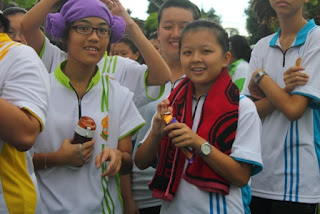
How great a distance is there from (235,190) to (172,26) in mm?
1480

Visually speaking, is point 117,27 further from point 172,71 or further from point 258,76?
point 258,76

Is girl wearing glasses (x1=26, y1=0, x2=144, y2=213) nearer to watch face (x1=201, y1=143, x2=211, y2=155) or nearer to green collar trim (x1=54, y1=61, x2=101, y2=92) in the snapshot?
green collar trim (x1=54, y1=61, x2=101, y2=92)

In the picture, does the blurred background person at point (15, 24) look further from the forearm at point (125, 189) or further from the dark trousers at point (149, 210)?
the dark trousers at point (149, 210)

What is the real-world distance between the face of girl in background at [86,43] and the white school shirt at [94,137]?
0.12 metres

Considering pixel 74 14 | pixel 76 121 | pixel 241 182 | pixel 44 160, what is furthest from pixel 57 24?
pixel 241 182

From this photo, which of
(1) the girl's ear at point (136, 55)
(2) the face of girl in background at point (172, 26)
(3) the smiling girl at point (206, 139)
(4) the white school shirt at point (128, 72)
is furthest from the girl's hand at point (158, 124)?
(1) the girl's ear at point (136, 55)

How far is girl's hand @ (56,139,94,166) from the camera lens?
2145mm

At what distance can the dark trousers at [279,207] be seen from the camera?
2.59 m

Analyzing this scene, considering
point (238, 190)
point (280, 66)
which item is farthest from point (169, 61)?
point (238, 190)

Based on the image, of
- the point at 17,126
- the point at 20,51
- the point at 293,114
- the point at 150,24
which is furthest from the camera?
the point at 150,24

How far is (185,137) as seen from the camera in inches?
82.6

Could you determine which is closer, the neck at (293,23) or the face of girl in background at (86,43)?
the face of girl in background at (86,43)

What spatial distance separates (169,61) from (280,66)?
2.89ft

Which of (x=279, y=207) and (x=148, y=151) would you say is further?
(x=279, y=207)
